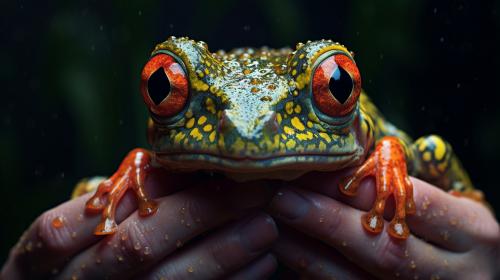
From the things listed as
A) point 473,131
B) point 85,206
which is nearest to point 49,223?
point 85,206

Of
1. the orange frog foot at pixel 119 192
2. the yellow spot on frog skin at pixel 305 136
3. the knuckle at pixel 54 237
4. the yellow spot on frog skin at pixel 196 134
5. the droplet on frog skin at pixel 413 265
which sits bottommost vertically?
the droplet on frog skin at pixel 413 265

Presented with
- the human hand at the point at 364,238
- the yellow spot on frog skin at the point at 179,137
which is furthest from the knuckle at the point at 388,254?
the yellow spot on frog skin at the point at 179,137

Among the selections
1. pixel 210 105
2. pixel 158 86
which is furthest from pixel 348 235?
pixel 158 86

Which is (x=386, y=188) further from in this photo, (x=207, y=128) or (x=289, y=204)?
(x=207, y=128)

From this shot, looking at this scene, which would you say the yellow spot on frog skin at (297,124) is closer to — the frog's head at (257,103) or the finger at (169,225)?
the frog's head at (257,103)

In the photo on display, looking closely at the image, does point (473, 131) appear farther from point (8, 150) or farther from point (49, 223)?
point (8, 150)

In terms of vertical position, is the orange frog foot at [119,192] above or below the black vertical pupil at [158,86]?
below
